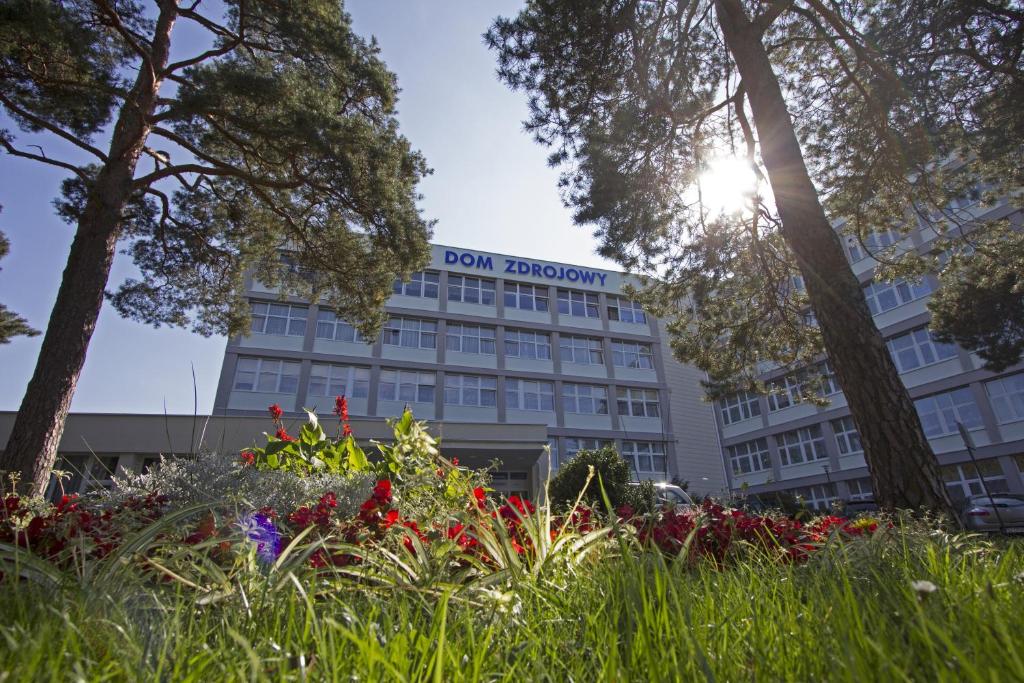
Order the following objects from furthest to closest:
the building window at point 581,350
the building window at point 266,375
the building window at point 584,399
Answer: the building window at point 581,350
the building window at point 584,399
the building window at point 266,375

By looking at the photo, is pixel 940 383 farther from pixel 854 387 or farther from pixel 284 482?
pixel 284 482

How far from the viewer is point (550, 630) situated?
5.56ft

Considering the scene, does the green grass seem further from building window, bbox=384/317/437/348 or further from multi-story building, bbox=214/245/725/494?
building window, bbox=384/317/437/348

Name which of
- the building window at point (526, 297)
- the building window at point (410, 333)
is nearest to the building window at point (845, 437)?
the building window at point (526, 297)

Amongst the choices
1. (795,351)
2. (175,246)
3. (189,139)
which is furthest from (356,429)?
(795,351)

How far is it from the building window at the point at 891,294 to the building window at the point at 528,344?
1549 centimetres

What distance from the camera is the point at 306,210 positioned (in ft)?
31.2

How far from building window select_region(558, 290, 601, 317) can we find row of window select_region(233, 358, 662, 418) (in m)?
4.61

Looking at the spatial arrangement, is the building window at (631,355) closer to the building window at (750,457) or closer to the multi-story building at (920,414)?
the multi-story building at (920,414)

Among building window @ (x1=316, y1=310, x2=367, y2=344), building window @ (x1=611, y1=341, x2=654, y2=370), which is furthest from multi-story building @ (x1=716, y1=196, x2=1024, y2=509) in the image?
building window @ (x1=316, y1=310, x2=367, y2=344)

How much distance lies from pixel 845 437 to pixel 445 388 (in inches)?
795

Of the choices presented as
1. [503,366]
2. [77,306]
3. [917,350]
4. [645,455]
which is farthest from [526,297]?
[77,306]

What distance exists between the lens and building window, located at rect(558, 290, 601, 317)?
31.5 meters

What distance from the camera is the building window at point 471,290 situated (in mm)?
29562
